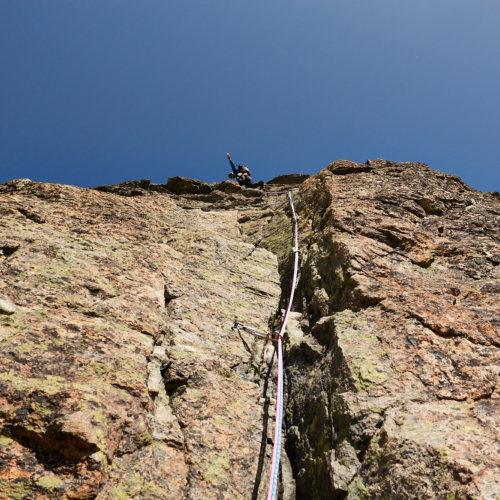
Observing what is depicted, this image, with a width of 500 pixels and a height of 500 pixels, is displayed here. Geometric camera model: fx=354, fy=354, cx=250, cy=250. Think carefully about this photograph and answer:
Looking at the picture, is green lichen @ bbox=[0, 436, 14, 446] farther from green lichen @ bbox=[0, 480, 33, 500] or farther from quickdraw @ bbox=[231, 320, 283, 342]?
quickdraw @ bbox=[231, 320, 283, 342]

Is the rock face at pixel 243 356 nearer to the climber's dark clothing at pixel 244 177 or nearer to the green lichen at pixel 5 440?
the green lichen at pixel 5 440

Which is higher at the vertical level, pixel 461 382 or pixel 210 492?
pixel 461 382

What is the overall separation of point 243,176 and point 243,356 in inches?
510

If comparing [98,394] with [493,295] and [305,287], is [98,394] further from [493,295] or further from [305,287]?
[493,295]

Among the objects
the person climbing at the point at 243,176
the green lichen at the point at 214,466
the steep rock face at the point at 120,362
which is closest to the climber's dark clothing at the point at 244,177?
the person climbing at the point at 243,176

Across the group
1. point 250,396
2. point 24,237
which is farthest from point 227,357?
point 24,237

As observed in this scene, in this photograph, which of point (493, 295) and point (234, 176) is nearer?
point (493, 295)

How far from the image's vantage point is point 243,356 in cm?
563

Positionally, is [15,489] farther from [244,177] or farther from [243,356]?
[244,177]

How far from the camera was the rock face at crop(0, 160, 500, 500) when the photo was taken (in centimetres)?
326

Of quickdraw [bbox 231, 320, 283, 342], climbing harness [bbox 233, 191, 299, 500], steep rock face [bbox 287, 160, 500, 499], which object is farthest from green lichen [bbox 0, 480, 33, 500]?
quickdraw [bbox 231, 320, 283, 342]

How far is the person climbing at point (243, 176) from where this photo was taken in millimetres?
16219

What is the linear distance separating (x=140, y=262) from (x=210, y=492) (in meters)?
3.96

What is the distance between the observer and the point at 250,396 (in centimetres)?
506
